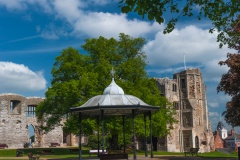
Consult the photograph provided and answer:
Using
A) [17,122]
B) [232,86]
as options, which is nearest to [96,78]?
[232,86]

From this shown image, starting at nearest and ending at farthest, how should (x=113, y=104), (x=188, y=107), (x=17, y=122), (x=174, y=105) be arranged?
1. (x=113, y=104)
2. (x=17, y=122)
3. (x=174, y=105)
4. (x=188, y=107)

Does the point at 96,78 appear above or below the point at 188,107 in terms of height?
above

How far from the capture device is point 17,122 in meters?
56.6

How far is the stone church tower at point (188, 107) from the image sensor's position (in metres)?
59.6

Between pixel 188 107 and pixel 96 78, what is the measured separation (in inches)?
1185

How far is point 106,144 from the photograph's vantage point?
1758 inches

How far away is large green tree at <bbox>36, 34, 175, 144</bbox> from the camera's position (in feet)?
111

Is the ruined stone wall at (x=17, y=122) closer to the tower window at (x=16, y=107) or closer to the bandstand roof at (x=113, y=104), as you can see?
the tower window at (x=16, y=107)

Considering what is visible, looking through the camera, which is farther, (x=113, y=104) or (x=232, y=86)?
(x=232, y=86)

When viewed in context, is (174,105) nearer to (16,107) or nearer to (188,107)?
(188,107)

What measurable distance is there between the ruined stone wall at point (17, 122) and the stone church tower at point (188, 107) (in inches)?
783

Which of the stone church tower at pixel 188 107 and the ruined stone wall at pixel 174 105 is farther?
the stone church tower at pixel 188 107

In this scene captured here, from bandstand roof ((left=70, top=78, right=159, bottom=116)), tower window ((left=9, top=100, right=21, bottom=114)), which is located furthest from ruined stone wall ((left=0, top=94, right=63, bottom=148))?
bandstand roof ((left=70, top=78, right=159, bottom=116))

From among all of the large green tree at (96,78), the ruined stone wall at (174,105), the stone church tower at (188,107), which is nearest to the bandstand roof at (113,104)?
the large green tree at (96,78)
